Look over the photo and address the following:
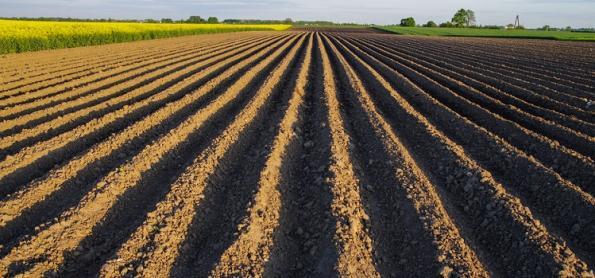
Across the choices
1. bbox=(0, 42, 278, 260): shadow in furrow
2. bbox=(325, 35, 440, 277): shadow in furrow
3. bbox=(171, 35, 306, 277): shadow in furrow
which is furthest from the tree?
bbox=(0, 42, 278, 260): shadow in furrow

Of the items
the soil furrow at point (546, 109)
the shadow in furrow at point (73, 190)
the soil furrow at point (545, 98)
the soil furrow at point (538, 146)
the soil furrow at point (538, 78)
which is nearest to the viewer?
the shadow in furrow at point (73, 190)

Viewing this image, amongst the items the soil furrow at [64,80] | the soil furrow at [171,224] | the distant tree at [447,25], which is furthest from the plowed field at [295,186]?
the distant tree at [447,25]

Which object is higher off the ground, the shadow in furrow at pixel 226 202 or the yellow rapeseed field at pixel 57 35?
the shadow in furrow at pixel 226 202

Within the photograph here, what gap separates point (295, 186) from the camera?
6020mm

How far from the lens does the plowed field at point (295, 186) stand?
4.30 metres

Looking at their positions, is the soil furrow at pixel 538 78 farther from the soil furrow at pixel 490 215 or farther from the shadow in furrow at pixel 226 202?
the shadow in furrow at pixel 226 202

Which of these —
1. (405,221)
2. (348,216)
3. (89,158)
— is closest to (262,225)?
(348,216)

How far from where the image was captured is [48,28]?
28.5 meters

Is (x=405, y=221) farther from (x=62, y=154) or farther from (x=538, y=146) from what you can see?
(x=62, y=154)

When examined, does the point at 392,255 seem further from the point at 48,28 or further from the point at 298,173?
the point at 48,28

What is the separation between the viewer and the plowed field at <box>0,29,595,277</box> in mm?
4301

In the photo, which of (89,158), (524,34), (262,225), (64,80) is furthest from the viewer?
(524,34)

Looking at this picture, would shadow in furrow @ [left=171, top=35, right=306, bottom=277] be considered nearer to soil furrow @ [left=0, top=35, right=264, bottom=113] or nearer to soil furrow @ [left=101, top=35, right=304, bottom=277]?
soil furrow @ [left=101, top=35, right=304, bottom=277]

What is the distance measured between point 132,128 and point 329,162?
408cm
